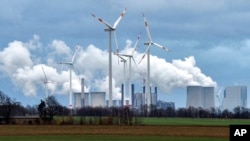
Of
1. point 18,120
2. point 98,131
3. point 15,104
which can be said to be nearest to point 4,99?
point 15,104

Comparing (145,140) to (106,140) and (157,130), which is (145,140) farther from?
(157,130)

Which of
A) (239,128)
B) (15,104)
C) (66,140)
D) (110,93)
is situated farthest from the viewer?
(15,104)

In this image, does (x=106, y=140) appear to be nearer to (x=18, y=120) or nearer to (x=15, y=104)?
(x=18, y=120)

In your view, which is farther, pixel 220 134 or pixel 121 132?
pixel 121 132

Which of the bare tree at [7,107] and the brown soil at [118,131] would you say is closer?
the brown soil at [118,131]

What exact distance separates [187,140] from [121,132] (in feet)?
64.1

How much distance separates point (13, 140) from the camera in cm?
6072

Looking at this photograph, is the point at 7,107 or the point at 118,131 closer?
the point at 118,131

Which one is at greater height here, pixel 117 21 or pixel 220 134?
pixel 117 21

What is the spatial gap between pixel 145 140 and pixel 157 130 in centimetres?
2073

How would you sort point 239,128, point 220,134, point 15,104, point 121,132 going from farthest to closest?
point 15,104, point 121,132, point 220,134, point 239,128

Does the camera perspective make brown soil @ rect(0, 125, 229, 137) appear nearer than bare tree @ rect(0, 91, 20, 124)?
Yes

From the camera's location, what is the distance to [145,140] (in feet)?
205

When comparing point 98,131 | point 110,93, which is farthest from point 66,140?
point 110,93
